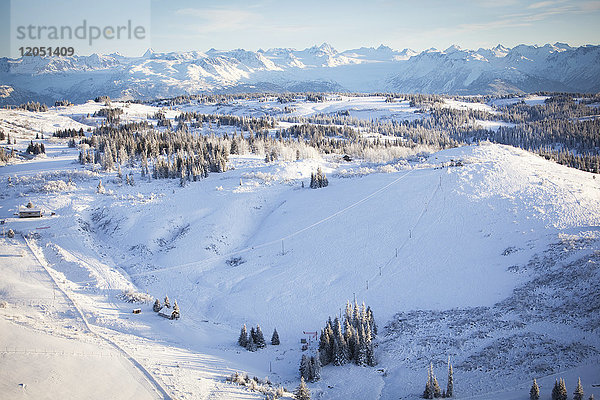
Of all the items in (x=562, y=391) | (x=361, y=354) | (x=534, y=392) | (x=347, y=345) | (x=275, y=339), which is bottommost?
(x=275, y=339)

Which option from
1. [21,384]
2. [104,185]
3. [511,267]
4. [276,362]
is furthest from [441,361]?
[104,185]

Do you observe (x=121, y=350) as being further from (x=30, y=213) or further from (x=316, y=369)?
(x=30, y=213)

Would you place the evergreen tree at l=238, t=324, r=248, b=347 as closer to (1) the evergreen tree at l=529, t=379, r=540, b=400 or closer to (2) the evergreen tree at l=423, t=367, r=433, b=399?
(2) the evergreen tree at l=423, t=367, r=433, b=399

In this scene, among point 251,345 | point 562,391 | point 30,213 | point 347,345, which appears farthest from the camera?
point 30,213

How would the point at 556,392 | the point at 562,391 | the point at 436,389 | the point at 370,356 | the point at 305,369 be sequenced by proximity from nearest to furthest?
the point at 562,391 < the point at 556,392 < the point at 436,389 < the point at 305,369 < the point at 370,356

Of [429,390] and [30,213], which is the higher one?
[30,213]

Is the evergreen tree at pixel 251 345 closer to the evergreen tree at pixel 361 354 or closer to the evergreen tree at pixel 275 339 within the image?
the evergreen tree at pixel 275 339

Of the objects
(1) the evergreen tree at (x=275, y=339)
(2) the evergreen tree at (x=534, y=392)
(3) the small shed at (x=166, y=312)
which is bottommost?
(1) the evergreen tree at (x=275, y=339)

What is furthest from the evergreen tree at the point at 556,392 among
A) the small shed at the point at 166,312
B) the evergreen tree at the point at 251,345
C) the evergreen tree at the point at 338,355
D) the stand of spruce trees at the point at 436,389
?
the small shed at the point at 166,312

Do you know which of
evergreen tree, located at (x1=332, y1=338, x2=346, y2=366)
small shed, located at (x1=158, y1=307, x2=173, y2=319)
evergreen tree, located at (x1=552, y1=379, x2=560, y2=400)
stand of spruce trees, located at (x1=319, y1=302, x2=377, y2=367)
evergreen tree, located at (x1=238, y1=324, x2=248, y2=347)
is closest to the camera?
evergreen tree, located at (x1=552, y1=379, x2=560, y2=400)

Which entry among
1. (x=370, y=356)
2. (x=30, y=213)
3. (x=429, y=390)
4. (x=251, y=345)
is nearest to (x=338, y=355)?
(x=370, y=356)

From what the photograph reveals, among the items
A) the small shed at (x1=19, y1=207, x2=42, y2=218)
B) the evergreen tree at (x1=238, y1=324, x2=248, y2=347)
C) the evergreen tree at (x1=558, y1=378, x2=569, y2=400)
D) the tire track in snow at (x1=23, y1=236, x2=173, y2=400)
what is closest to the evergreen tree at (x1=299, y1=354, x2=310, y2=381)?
the evergreen tree at (x1=238, y1=324, x2=248, y2=347)
